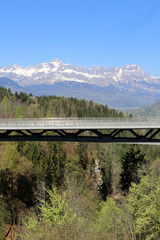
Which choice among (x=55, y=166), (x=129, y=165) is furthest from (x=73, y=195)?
(x=55, y=166)

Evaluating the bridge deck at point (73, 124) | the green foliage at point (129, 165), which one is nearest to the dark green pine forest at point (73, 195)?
the green foliage at point (129, 165)

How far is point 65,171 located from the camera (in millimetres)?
56406

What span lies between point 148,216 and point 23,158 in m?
40.6

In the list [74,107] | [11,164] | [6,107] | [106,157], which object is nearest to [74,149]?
[106,157]

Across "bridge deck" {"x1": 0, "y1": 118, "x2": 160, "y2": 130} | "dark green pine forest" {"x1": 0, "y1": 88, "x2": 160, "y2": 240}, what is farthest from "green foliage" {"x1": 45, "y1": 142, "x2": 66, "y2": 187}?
"bridge deck" {"x1": 0, "y1": 118, "x2": 160, "y2": 130}

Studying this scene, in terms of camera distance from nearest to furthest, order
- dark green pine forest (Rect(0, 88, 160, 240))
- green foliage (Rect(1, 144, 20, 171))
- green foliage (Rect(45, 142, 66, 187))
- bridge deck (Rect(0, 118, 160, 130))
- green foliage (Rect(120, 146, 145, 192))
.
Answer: dark green pine forest (Rect(0, 88, 160, 240)), bridge deck (Rect(0, 118, 160, 130)), green foliage (Rect(120, 146, 145, 192)), green foliage (Rect(1, 144, 20, 171)), green foliage (Rect(45, 142, 66, 187))

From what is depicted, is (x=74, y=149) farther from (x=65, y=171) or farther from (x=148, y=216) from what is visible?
(x=148, y=216)

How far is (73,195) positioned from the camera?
1084 inches

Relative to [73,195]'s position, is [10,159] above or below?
above

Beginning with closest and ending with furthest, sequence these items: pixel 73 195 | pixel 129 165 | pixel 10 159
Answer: pixel 73 195 → pixel 129 165 → pixel 10 159

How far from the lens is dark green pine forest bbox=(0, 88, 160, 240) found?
20.2m

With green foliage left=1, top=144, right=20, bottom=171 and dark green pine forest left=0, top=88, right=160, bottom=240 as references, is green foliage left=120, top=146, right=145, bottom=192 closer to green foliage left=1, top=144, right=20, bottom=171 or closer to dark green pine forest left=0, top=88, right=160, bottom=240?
dark green pine forest left=0, top=88, right=160, bottom=240

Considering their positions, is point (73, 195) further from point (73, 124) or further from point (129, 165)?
point (129, 165)

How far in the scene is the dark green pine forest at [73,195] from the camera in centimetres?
2020
